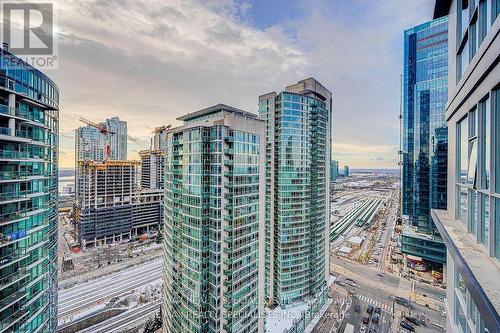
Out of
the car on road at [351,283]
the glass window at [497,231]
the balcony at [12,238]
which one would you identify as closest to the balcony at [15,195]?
the balcony at [12,238]

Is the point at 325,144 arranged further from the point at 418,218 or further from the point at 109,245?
the point at 109,245

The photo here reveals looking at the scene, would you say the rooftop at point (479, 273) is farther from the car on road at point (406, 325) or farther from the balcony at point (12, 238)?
the car on road at point (406, 325)

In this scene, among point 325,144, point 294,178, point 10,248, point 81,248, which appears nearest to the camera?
point 10,248

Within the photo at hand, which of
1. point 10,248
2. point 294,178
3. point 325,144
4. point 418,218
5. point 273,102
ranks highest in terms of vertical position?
point 273,102

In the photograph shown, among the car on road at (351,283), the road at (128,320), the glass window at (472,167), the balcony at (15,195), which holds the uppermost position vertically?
the glass window at (472,167)

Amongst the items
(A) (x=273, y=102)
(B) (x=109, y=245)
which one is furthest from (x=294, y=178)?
(B) (x=109, y=245)

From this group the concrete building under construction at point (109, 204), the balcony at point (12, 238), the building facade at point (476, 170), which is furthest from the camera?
the concrete building under construction at point (109, 204)

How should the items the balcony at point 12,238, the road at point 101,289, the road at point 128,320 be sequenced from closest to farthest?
the balcony at point 12,238
the road at point 128,320
the road at point 101,289
